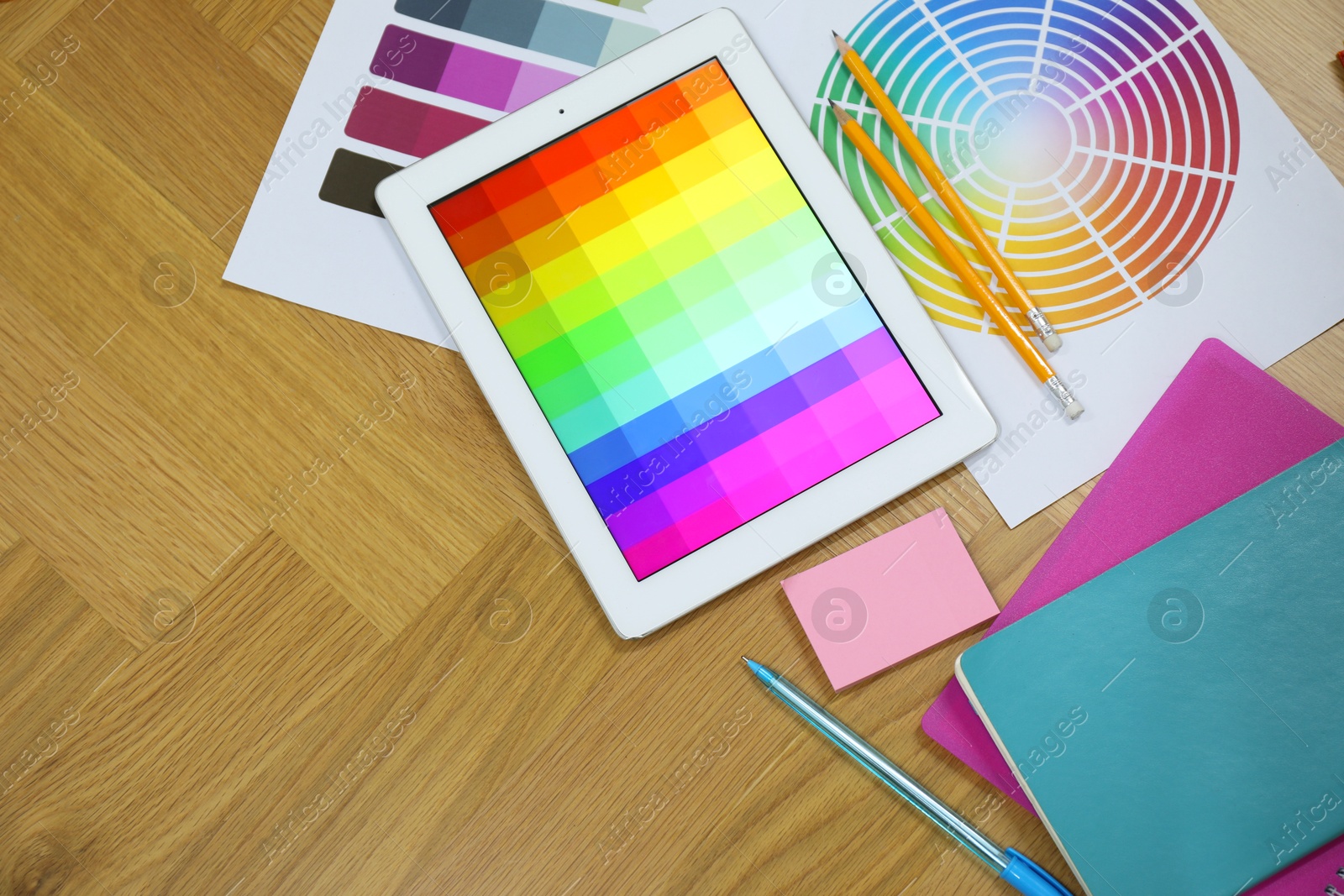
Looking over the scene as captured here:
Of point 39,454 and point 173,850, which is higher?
point 39,454

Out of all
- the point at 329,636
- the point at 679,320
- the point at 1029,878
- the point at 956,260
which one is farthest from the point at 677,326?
the point at 1029,878

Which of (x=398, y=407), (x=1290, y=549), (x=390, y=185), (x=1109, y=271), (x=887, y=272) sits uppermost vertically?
(x=390, y=185)

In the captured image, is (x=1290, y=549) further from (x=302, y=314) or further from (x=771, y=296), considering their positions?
(x=302, y=314)

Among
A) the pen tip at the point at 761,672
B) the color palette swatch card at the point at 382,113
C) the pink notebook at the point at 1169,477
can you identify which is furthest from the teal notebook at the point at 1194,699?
the color palette swatch card at the point at 382,113

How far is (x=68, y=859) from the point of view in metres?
0.61

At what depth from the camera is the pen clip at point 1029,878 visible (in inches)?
23.0

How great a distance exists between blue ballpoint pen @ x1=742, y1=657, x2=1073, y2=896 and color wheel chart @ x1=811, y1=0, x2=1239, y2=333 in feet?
1.01

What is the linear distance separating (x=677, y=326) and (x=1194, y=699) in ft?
1.43

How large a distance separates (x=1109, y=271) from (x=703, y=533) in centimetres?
38

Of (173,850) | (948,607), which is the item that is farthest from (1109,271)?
(173,850)

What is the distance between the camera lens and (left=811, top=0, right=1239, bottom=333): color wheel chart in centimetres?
66

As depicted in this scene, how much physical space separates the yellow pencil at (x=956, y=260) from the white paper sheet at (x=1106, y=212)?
0.01 m

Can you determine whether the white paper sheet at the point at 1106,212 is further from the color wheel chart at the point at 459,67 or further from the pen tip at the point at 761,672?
the pen tip at the point at 761,672

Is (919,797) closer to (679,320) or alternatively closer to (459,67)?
(679,320)
